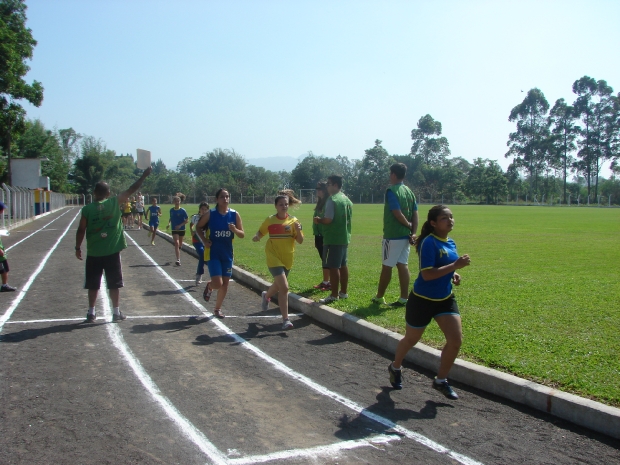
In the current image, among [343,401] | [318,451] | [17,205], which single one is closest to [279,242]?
[343,401]

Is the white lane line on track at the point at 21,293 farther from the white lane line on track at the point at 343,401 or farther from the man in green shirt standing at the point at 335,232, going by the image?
the man in green shirt standing at the point at 335,232

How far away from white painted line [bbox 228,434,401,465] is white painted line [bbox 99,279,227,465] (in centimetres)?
19

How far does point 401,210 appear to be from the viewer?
8125 millimetres

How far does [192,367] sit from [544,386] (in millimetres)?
3475

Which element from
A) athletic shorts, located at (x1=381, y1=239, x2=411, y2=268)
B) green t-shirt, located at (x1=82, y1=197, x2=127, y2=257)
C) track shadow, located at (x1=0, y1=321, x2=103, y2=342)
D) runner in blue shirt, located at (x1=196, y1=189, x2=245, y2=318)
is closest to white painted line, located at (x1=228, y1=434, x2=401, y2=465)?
athletic shorts, located at (x1=381, y1=239, x2=411, y2=268)

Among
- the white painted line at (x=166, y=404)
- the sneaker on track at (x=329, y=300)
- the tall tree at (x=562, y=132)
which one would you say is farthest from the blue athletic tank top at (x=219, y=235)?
the tall tree at (x=562, y=132)

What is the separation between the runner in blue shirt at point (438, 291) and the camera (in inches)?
194

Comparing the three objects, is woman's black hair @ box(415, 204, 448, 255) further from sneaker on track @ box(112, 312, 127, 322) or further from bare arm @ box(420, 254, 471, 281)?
sneaker on track @ box(112, 312, 127, 322)

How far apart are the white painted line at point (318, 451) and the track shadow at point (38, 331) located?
172 inches

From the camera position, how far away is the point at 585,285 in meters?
10.0

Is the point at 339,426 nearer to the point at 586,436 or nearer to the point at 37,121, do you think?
the point at 586,436

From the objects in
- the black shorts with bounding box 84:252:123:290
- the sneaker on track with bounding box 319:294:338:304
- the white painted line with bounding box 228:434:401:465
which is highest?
the black shorts with bounding box 84:252:123:290

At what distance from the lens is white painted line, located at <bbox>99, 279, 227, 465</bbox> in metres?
3.92

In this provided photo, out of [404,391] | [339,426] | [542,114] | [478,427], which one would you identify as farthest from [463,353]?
[542,114]
